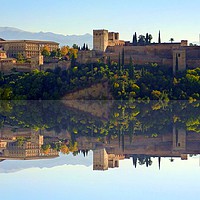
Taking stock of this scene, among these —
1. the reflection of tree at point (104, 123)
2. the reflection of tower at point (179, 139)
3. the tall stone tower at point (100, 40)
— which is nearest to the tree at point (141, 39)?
the tall stone tower at point (100, 40)

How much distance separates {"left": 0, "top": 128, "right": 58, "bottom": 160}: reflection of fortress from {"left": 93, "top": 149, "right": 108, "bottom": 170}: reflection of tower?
133 centimetres

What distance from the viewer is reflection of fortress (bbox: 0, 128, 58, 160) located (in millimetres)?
18766

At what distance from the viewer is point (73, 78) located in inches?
2079

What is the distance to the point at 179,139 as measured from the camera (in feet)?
72.9

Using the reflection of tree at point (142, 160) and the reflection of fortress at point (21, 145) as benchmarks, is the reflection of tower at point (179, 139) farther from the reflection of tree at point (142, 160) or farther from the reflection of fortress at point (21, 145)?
the reflection of fortress at point (21, 145)

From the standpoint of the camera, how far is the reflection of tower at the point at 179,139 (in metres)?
20.1

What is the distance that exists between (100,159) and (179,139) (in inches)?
219

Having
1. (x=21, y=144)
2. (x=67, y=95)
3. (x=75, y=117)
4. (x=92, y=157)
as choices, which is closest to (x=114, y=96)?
(x=67, y=95)

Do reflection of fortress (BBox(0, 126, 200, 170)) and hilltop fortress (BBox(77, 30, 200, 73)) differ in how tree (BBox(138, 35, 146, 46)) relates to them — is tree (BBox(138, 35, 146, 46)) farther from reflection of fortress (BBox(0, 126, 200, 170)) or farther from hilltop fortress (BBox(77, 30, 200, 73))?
reflection of fortress (BBox(0, 126, 200, 170))

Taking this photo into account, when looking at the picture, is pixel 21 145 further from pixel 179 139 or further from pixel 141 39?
pixel 141 39

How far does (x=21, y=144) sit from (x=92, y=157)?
14.4 feet

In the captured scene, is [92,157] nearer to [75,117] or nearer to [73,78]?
[75,117]

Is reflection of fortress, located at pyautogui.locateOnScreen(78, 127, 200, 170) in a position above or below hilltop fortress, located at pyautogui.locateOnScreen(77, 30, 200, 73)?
below

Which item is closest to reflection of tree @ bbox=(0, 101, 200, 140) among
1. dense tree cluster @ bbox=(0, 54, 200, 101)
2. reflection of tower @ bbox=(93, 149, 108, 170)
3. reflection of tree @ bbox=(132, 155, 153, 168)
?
reflection of tower @ bbox=(93, 149, 108, 170)
